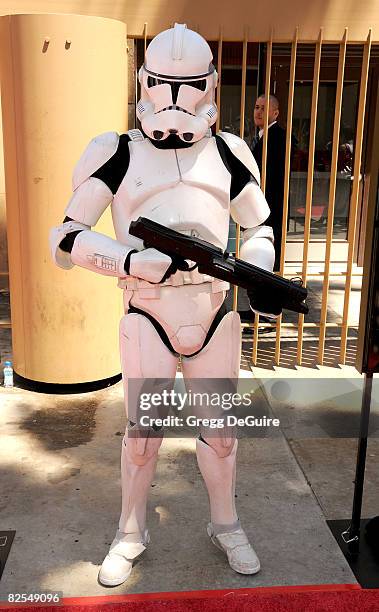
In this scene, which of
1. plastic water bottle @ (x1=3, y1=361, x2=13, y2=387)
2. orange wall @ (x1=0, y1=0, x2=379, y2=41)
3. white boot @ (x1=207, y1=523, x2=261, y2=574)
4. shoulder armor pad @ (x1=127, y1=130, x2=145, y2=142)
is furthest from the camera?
plastic water bottle @ (x1=3, y1=361, x2=13, y2=387)

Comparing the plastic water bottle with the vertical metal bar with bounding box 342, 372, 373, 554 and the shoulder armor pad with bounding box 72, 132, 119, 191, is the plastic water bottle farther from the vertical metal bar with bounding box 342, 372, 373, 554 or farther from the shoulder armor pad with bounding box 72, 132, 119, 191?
the vertical metal bar with bounding box 342, 372, 373, 554

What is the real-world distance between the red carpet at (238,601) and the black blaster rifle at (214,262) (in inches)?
42.2

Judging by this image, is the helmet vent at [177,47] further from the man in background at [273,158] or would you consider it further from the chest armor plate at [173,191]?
the man in background at [273,158]

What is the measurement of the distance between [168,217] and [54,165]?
1.84m

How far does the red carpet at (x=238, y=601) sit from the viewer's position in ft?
7.97

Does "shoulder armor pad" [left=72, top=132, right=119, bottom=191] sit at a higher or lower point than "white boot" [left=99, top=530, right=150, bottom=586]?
higher

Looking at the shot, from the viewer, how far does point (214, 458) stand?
2.69 metres

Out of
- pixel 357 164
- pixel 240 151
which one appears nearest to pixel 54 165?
pixel 240 151

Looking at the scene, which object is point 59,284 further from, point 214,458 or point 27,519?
point 214,458

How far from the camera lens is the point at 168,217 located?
→ 95.9 inches

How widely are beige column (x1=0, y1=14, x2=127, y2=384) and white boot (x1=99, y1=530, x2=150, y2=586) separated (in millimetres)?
1774

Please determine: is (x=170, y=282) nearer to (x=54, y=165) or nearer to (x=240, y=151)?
(x=240, y=151)

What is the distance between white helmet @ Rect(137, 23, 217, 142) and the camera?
2.39m

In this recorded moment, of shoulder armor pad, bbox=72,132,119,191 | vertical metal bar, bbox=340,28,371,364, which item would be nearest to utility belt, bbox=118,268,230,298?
shoulder armor pad, bbox=72,132,119,191
